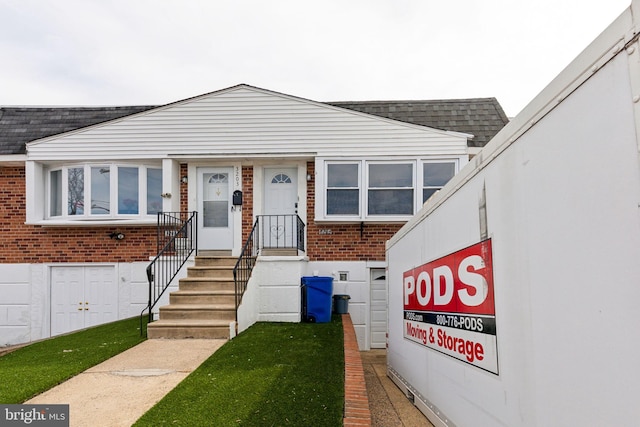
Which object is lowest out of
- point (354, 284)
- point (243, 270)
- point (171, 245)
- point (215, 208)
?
point (354, 284)

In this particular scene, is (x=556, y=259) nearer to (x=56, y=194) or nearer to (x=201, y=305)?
(x=201, y=305)

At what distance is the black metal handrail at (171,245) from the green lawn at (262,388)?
3.05 m

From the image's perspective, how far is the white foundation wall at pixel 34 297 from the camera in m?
9.38

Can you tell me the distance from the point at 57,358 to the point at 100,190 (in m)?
5.08

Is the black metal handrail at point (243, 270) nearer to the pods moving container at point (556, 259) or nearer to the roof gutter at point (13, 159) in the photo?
the pods moving container at point (556, 259)

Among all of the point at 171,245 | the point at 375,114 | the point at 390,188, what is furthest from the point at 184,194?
the point at 375,114

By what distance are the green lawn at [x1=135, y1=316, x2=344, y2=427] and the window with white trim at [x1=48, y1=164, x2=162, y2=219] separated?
16.6 ft

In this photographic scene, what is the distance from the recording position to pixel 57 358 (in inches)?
216

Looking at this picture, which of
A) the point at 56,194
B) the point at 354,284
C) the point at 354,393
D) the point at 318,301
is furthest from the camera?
the point at 56,194

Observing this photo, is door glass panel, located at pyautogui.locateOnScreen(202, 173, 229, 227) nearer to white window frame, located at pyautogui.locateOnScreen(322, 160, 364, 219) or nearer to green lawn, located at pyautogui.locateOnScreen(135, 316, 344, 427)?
white window frame, located at pyautogui.locateOnScreen(322, 160, 364, 219)

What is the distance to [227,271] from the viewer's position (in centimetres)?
820
